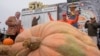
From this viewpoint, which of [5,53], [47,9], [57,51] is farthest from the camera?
[47,9]

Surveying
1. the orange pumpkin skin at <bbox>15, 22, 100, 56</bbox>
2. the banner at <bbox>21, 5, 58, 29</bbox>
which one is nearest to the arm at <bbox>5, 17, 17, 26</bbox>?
the orange pumpkin skin at <bbox>15, 22, 100, 56</bbox>

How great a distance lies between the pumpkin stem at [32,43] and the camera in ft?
3.39

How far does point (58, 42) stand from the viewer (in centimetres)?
106

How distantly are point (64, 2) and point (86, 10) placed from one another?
43.2 inches

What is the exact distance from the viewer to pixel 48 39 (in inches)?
43.4

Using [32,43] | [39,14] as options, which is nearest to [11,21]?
[32,43]

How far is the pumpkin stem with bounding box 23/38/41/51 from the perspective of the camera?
103cm

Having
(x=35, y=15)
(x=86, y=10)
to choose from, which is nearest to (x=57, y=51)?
(x=86, y=10)

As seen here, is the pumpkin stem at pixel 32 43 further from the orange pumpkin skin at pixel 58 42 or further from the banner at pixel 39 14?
the banner at pixel 39 14

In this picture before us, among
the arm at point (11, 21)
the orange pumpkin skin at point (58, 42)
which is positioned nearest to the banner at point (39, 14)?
the arm at point (11, 21)

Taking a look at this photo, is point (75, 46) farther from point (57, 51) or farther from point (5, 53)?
point (5, 53)

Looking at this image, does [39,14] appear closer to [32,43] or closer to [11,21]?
[11,21]

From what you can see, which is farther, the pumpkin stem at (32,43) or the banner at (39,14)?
the banner at (39,14)

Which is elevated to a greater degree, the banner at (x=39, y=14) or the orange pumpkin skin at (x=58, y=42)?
the orange pumpkin skin at (x=58, y=42)
